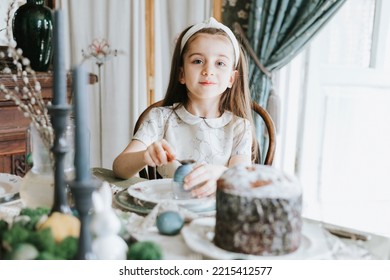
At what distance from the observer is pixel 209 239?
0.77m

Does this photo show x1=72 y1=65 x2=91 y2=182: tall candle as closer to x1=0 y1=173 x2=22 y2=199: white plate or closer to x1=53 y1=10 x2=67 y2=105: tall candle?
x1=53 y1=10 x2=67 y2=105: tall candle

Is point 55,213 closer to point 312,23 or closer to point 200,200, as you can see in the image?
point 200,200

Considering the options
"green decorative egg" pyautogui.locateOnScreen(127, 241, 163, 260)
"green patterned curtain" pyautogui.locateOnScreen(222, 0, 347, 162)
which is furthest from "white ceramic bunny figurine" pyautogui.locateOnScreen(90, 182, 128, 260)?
"green patterned curtain" pyautogui.locateOnScreen(222, 0, 347, 162)

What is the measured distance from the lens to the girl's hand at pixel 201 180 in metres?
0.96

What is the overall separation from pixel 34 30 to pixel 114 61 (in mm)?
880

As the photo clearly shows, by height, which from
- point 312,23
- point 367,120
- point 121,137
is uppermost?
point 312,23

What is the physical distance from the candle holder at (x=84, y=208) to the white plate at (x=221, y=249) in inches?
7.3

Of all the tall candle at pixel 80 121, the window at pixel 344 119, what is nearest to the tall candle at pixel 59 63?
the tall candle at pixel 80 121

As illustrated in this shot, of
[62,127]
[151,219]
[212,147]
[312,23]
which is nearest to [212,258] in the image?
[151,219]

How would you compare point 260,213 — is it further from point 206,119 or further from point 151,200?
point 206,119

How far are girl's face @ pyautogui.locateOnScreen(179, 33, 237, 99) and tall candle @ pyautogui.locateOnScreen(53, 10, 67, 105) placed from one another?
80 centimetres

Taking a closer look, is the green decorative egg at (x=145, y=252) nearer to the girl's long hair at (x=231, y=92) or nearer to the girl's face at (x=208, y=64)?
the girl's face at (x=208, y=64)
